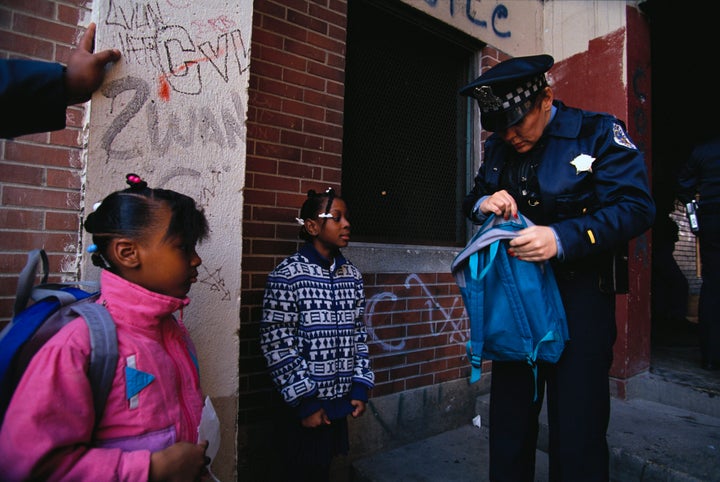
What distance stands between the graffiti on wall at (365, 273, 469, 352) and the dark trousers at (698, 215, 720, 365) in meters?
1.85

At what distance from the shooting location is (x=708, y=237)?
3520 mm

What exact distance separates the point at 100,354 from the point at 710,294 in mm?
4130

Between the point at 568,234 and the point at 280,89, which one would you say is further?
the point at 280,89

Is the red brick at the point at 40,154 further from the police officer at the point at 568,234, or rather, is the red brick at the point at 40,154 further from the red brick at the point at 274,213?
the police officer at the point at 568,234

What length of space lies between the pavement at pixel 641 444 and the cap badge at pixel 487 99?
219 cm

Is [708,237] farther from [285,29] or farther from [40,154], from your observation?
[40,154]

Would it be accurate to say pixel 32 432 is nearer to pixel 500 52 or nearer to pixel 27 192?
pixel 27 192

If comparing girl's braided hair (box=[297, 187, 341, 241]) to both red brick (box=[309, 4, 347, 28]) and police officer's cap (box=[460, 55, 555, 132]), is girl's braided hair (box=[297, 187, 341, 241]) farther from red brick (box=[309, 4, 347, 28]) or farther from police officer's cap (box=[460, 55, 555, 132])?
red brick (box=[309, 4, 347, 28])

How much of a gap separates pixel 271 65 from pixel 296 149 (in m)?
0.53

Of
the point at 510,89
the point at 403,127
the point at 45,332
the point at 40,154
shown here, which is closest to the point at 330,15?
the point at 403,127

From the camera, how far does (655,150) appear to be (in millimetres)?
6824

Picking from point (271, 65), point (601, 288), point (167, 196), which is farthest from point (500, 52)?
point (167, 196)

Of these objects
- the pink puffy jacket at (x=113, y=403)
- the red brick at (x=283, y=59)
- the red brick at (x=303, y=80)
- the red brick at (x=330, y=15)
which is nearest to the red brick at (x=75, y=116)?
the pink puffy jacket at (x=113, y=403)

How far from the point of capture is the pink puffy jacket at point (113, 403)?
1.02 m
